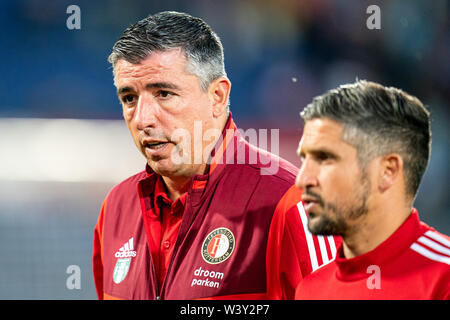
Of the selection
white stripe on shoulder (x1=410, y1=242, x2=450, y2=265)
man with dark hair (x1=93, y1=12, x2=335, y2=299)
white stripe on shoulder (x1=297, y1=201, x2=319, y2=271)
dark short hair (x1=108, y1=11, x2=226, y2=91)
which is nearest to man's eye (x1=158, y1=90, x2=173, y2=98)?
man with dark hair (x1=93, y1=12, x2=335, y2=299)

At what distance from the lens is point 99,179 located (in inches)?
224

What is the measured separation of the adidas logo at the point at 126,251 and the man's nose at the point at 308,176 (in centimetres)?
75

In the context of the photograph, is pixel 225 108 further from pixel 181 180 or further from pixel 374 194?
pixel 374 194

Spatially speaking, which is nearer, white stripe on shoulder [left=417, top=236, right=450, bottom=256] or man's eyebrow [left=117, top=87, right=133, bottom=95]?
white stripe on shoulder [left=417, top=236, right=450, bottom=256]

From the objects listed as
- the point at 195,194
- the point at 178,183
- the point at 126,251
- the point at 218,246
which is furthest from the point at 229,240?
the point at 126,251

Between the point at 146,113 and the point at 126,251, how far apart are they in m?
0.49

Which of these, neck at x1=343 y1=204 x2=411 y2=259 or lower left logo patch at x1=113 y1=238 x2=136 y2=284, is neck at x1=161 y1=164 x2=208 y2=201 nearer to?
lower left logo patch at x1=113 y1=238 x2=136 y2=284

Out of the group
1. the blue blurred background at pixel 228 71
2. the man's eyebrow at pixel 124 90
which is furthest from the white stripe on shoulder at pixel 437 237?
the blue blurred background at pixel 228 71

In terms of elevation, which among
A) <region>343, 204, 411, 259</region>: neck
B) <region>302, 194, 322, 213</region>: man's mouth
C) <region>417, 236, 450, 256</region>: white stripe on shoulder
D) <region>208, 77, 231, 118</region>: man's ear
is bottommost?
<region>417, 236, 450, 256</region>: white stripe on shoulder

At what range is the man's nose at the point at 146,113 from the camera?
1790mm

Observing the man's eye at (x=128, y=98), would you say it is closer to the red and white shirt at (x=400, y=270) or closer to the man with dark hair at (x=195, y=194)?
the man with dark hair at (x=195, y=194)

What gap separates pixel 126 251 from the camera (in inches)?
76.0

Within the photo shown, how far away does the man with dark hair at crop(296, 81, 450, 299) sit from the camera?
1.34 meters
